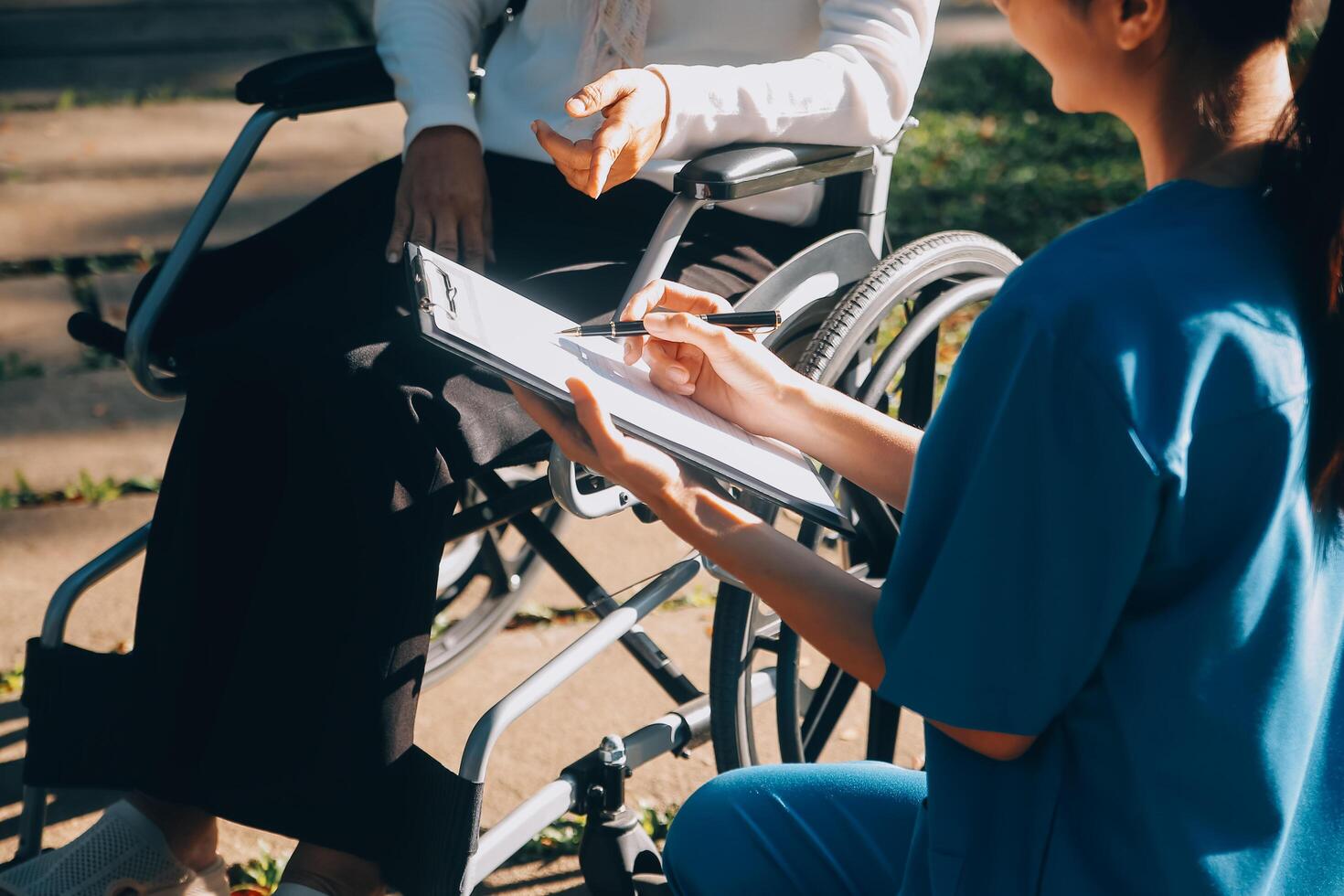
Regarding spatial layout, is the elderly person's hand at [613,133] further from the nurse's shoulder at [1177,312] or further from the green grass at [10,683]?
the green grass at [10,683]

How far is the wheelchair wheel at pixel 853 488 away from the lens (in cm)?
170

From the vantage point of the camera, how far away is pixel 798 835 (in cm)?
122

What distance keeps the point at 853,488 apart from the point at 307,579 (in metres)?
0.81

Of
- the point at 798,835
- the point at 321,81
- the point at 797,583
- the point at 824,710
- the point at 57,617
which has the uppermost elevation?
the point at 321,81

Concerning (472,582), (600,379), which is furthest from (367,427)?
(472,582)

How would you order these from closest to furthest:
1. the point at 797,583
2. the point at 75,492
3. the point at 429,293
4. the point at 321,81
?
the point at 797,583 → the point at 429,293 → the point at 321,81 → the point at 75,492

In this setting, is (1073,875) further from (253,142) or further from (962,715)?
(253,142)

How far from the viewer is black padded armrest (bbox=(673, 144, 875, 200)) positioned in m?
1.50

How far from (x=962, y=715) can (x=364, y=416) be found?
723 mm

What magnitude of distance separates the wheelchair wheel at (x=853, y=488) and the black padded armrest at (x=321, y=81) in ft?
2.46

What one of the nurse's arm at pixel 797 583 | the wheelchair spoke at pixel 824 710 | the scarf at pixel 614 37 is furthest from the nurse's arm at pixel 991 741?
the scarf at pixel 614 37

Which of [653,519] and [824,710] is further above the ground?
[653,519]

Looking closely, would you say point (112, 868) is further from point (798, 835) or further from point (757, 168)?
point (757, 168)

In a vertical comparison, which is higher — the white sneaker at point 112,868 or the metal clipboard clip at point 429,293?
the metal clipboard clip at point 429,293
